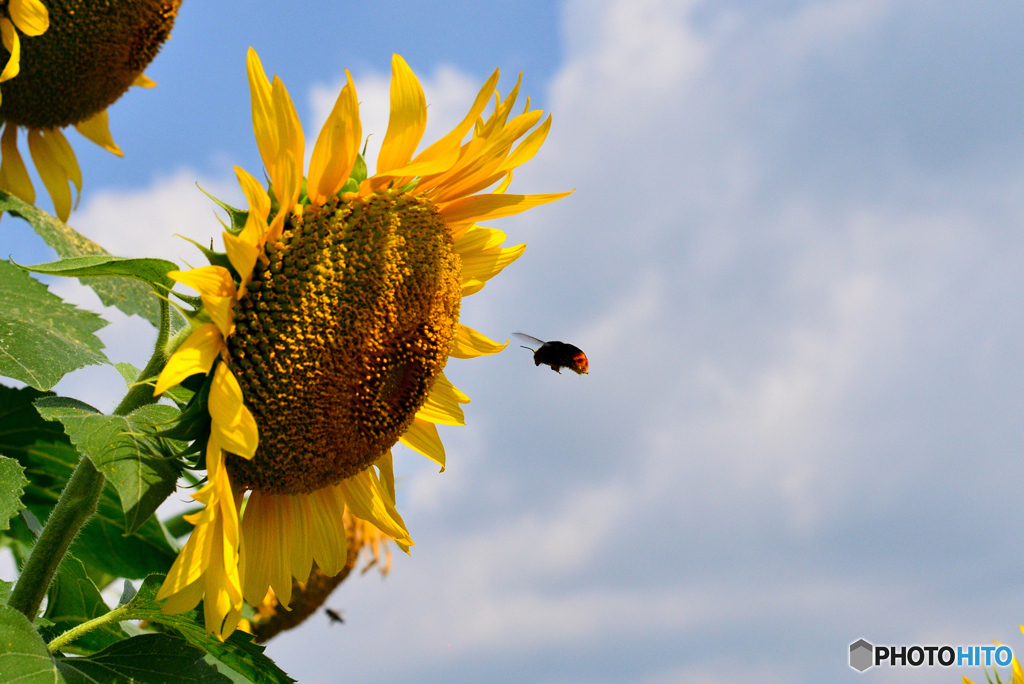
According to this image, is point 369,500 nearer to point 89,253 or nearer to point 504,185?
point 504,185

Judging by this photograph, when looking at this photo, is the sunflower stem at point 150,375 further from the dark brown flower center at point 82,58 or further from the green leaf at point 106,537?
the dark brown flower center at point 82,58

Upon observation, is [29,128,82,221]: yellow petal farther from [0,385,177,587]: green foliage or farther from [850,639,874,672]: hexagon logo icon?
[850,639,874,672]: hexagon logo icon

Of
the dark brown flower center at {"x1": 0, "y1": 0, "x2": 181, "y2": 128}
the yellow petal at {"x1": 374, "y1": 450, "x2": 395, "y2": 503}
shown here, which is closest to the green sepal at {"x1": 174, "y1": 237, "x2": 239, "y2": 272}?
the yellow petal at {"x1": 374, "y1": 450, "x2": 395, "y2": 503}

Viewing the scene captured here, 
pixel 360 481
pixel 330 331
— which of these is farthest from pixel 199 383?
pixel 360 481

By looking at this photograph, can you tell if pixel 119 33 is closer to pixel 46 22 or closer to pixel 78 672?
pixel 46 22

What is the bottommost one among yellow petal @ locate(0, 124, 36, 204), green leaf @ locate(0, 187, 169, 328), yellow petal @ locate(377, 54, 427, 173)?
yellow petal @ locate(377, 54, 427, 173)

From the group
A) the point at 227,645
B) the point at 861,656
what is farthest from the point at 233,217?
the point at 861,656
